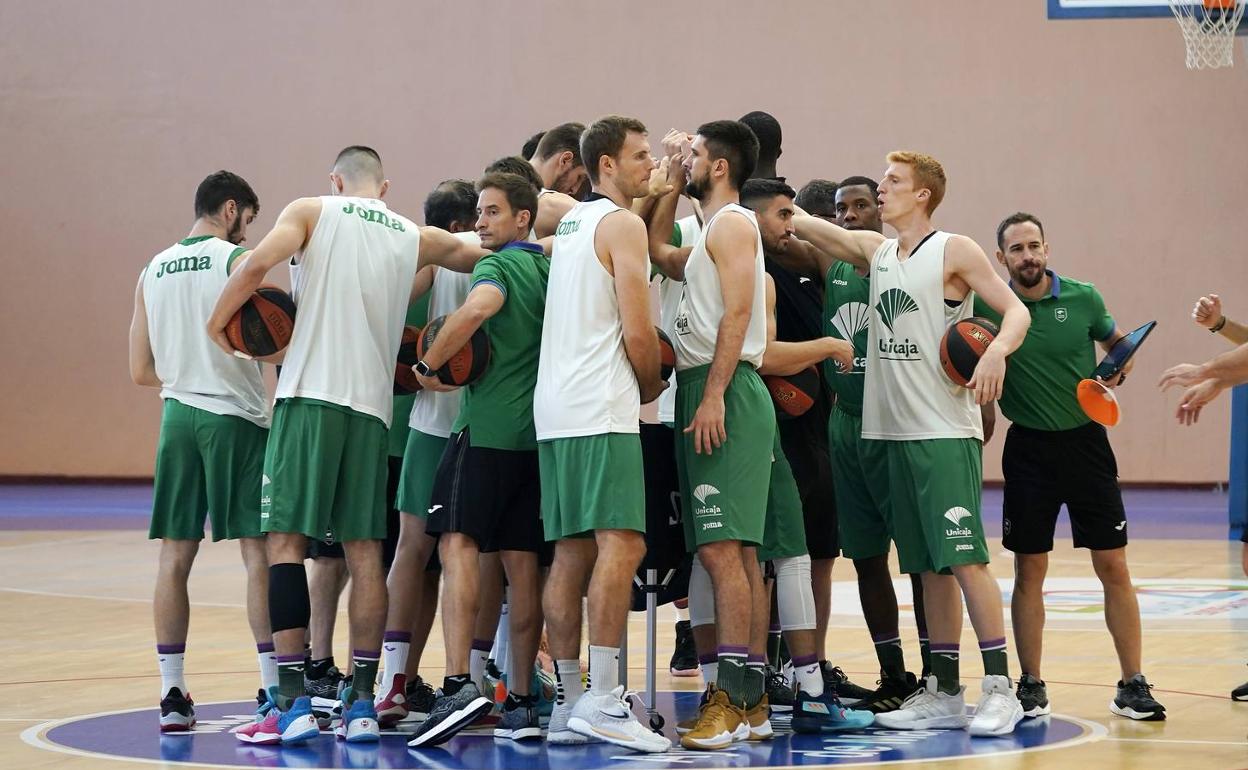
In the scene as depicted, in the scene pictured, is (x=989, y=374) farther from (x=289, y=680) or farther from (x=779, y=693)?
(x=289, y=680)

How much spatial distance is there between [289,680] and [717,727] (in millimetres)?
1621

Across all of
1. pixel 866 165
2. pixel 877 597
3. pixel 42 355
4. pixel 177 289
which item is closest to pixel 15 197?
pixel 42 355

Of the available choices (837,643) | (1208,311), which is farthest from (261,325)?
(837,643)

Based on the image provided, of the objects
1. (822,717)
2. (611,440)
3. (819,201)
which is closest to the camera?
(611,440)

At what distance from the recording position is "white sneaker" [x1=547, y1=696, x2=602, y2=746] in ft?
18.3

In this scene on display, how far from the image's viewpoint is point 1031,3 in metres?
18.0

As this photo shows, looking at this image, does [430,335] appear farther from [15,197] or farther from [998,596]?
[15,197]

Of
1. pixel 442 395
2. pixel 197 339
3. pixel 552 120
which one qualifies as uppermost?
pixel 552 120

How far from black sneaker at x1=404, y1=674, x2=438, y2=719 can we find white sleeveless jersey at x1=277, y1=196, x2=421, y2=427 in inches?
45.5

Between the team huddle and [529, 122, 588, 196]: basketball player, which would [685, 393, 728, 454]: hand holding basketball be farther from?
[529, 122, 588, 196]: basketball player

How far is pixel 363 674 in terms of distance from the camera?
5.75m

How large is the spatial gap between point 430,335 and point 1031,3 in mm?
14038

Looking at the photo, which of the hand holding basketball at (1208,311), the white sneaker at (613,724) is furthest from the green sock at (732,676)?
the hand holding basketball at (1208,311)

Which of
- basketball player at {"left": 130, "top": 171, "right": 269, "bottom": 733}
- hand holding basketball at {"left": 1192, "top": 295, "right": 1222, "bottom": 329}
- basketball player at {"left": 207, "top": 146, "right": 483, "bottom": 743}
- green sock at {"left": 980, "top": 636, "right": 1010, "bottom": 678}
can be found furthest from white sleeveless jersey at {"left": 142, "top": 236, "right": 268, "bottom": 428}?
hand holding basketball at {"left": 1192, "top": 295, "right": 1222, "bottom": 329}
